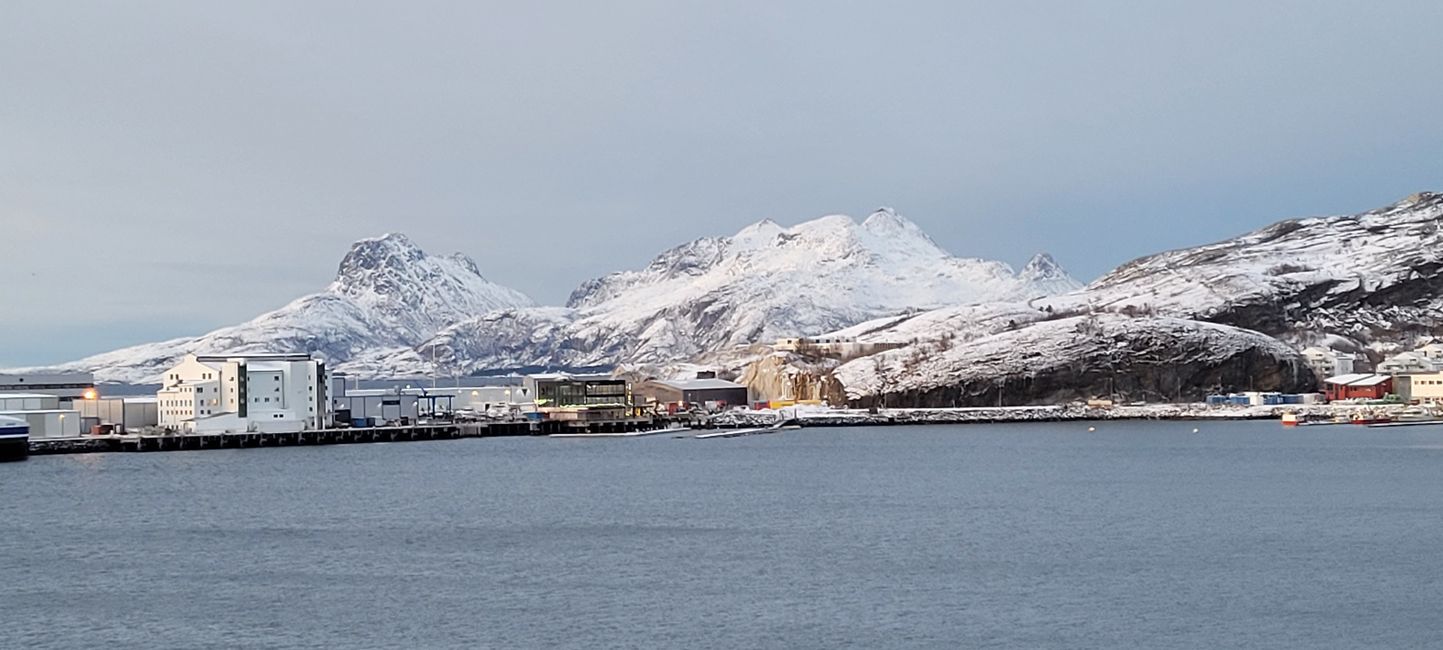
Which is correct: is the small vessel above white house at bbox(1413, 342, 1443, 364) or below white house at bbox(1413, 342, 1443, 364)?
below

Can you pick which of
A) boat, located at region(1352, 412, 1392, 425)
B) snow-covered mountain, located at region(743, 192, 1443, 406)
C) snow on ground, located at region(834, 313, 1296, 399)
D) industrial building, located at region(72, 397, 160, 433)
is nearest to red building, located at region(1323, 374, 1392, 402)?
snow-covered mountain, located at region(743, 192, 1443, 406)

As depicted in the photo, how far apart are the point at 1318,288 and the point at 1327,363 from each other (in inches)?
967

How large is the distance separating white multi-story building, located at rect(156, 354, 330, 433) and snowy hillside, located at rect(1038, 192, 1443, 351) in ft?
280

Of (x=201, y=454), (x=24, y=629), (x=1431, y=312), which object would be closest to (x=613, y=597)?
(x=24, y=629)

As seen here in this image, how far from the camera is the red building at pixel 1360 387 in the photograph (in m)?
121

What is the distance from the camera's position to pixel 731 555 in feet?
124

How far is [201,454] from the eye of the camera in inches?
3199

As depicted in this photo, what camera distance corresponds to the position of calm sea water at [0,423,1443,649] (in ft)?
93.3

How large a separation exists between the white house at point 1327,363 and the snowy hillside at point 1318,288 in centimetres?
1022

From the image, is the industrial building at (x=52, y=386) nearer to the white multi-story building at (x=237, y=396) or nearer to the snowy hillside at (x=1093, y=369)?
the white multi-story building at (x=237, y=396)

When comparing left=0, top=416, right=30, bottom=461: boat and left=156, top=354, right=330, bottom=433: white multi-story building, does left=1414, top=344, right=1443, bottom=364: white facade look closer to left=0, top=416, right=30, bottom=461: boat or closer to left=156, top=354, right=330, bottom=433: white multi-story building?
left=156, top=354, right=330, bottom=433: white multi-story building

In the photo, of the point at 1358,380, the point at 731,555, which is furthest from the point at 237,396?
the point at 1358,380

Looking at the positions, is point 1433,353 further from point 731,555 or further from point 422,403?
point 731,555

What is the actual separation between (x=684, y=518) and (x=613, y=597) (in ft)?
47.8
